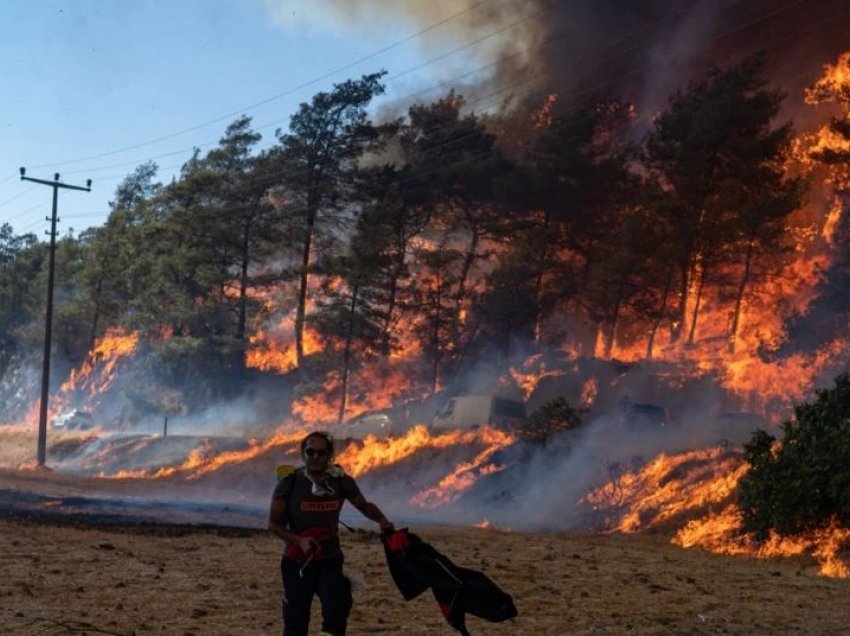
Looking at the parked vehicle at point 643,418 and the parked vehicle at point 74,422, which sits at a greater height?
the parked vehicle at point 74,422

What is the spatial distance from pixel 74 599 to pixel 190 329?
5464 cm

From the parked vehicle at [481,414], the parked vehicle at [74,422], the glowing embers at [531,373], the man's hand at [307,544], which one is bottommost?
the man's hand at [307,544]

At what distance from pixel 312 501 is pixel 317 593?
66cm

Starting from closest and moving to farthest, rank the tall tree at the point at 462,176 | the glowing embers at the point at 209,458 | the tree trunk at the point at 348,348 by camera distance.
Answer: the glowing embers at the point at 209,458 < the tree trunk at the point at 348,348 < the tall tree at the point at 462,176

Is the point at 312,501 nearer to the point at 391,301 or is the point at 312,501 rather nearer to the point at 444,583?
the point at 444,583

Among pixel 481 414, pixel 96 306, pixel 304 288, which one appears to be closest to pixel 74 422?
pixel 96 306

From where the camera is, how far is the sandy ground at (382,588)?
10797 mm

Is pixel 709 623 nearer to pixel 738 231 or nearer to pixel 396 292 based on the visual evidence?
pixel 738 231

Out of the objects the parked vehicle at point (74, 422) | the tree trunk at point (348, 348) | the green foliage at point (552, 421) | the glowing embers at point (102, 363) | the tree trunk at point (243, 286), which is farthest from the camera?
the glowing embers at point (102, 363)

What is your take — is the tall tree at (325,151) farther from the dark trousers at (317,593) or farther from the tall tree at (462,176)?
the dark trousers at (317,593)

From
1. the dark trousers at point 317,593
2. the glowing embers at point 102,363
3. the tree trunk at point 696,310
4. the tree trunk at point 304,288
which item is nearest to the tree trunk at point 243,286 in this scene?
the tree trunk at point 304,288

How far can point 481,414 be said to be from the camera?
38.4m

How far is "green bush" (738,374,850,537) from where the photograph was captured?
699 inches

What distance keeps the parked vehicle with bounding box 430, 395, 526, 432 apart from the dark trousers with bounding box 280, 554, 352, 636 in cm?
2996
